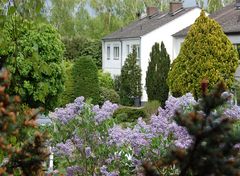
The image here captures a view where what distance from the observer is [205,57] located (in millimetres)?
27016

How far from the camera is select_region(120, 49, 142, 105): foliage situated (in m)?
37.5

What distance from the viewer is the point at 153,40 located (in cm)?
4047

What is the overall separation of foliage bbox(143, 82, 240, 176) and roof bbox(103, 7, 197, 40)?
38488mm

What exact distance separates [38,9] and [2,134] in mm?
1533

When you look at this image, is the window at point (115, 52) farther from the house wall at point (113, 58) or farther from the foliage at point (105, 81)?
the foliage at point (105, 81)

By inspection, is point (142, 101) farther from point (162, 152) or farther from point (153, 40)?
point (162, 152)

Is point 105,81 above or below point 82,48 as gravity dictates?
below

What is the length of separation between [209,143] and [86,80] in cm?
3290

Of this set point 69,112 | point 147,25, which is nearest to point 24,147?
point 69,112

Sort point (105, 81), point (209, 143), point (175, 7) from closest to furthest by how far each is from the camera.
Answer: point (209, 143)
point (105, 81)
point (175, 7)

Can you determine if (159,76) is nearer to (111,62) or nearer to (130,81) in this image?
(130,81)

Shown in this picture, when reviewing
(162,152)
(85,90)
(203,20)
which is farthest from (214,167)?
(85,90)

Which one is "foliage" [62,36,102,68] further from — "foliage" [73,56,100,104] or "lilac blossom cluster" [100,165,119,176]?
"lilac blossom cluster" [100,165,119,176]

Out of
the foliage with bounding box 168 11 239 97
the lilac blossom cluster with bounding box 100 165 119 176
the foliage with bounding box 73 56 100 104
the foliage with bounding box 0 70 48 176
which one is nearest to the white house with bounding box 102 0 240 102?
the foliage with bounding box 73 56 100 104
